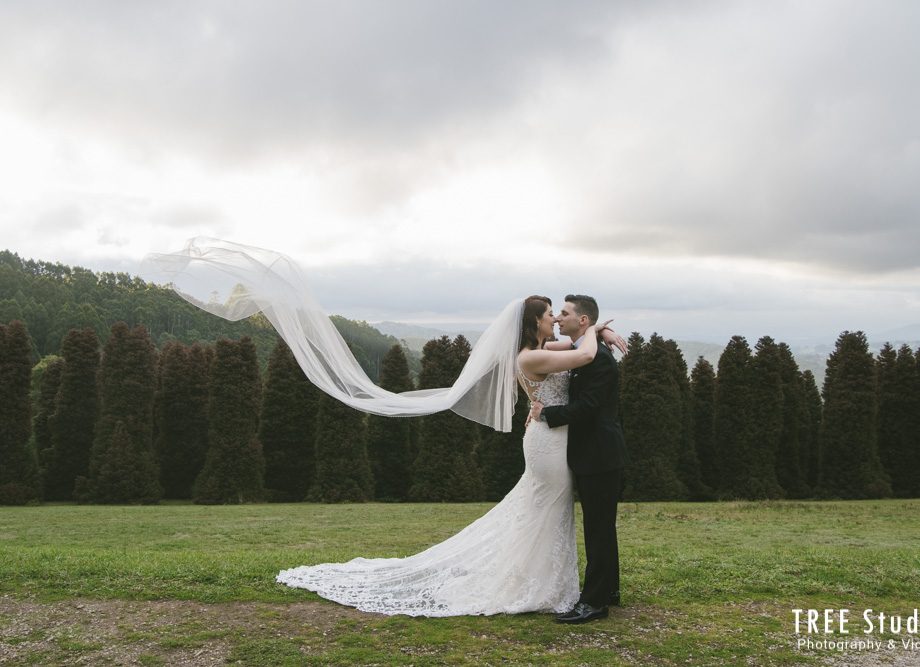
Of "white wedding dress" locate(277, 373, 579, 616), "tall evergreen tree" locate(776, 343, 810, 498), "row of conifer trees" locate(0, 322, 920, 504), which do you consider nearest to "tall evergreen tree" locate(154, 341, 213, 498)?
"row of conifer trees" locate(0, 322, 920, 504)

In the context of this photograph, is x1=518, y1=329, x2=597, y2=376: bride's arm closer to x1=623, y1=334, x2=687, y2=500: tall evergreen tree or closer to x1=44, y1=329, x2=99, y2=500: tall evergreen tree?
x1=623, y1=334, x2=687, y2=500: tall evergreen tree

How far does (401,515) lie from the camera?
24156mm

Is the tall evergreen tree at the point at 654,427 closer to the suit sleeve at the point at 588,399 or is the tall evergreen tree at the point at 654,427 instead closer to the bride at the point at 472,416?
the bride at the point at 472,416

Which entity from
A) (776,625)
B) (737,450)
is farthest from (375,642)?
(737,450)

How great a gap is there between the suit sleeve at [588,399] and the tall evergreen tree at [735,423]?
30.1 metres

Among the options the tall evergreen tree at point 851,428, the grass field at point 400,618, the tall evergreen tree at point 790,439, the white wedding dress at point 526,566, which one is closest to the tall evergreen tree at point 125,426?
the grass field at point 400,618

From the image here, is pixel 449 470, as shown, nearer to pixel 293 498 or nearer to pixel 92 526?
pixel 293 498

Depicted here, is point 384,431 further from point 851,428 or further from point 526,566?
point 526,566

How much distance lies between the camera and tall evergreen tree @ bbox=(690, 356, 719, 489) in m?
36.5

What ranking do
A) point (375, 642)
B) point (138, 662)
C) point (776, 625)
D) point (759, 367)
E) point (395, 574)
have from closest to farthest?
1. point (138, 662)
2. point (375, 642)
3. point (776, 625)
4. point (395, 574)
5. point (759, 367)

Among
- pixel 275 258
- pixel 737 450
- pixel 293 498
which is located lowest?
pixel 293 498

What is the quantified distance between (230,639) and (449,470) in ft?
89.2

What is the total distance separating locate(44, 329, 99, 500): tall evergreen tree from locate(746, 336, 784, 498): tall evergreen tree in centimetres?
3123

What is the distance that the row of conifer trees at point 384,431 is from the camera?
107ft
